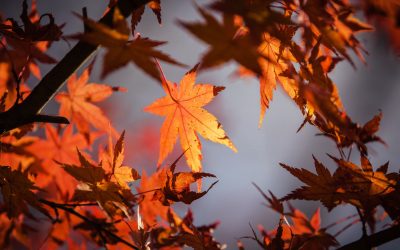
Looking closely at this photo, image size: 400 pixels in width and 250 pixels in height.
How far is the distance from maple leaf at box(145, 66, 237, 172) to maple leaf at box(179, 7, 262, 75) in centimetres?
39

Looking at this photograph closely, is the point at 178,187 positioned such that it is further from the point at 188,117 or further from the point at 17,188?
the point at 17,188

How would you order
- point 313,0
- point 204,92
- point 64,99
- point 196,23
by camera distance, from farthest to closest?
1. point 64,99
2. point 204,92
3. point 313,0
4. point 196,23

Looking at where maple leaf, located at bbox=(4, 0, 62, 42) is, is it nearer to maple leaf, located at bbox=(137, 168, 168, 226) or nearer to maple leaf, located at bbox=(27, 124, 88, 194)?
maple leaf, located at bbox=(137, 168, 168, 226)

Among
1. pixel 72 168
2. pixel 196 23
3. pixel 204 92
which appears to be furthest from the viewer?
pixel 204 92

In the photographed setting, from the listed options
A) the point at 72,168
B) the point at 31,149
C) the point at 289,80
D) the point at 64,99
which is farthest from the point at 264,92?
the point at 31,149

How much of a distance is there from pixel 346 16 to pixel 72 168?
28.0 inches

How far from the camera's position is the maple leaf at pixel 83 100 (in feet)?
4.10

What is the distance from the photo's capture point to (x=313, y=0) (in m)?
0.69

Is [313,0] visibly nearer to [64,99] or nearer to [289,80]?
[289,80]

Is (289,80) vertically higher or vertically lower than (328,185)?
higher

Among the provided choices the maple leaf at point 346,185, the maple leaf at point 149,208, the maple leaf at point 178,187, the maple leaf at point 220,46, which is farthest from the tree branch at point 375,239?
the maple leaf at point 149,208

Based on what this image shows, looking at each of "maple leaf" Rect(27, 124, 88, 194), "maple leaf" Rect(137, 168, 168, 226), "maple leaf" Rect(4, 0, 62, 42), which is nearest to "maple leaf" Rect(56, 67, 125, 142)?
"maple leaf" Rect(27, 124, 88, 194)

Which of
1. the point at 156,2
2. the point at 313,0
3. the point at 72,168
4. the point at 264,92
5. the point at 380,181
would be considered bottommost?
the point at 380,181

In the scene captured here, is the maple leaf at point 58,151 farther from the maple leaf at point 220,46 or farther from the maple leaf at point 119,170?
A: the maple leaf at point 220,46
